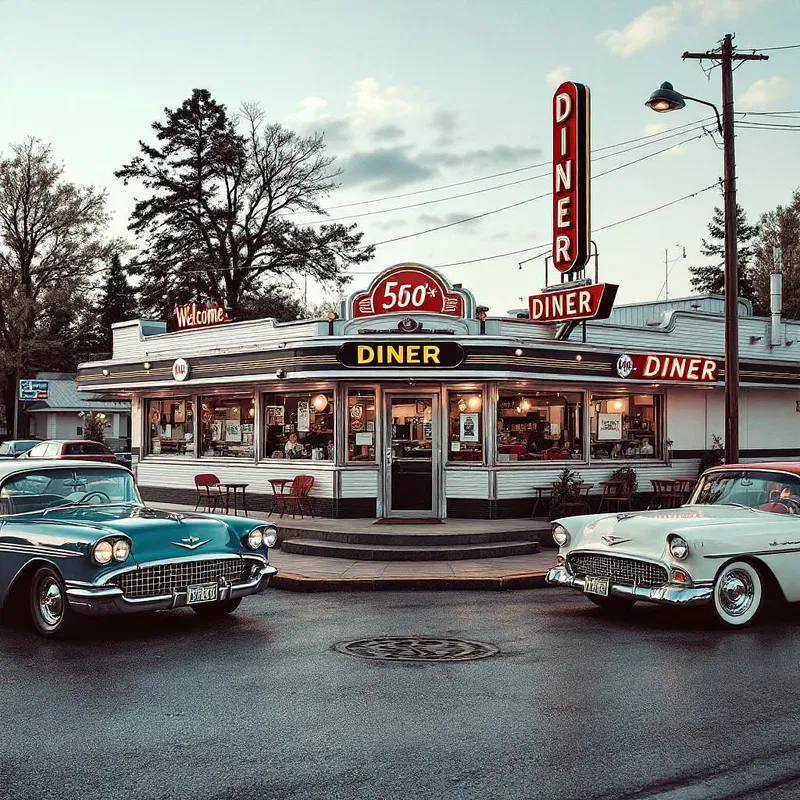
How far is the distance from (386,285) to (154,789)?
1334 cm

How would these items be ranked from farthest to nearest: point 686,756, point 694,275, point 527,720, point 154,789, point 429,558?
point 694,275 → point 429,558 → point 527,720 → point 686,756 → point 154,789

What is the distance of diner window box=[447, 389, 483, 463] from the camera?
17.8 meters

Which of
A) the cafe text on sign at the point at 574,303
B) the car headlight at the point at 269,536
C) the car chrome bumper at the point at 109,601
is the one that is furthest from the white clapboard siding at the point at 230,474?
the car chrome bumper at the point at 109,601

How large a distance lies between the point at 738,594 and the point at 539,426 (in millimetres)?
9304

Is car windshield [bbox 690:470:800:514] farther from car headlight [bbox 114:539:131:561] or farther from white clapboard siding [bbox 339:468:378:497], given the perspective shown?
white clapboard siding [bbox 339:468:378:497]

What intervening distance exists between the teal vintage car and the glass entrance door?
8.07 meters

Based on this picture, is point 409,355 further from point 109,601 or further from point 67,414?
point 67,414

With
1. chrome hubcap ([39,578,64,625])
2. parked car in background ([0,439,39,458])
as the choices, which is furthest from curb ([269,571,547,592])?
parked car in background ([0,439,39,458])

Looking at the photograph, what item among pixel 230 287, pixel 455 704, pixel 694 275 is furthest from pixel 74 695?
pixel 694 275

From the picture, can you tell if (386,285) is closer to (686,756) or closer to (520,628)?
(520,628)

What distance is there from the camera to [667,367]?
1869cm

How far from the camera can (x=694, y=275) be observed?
227 feet

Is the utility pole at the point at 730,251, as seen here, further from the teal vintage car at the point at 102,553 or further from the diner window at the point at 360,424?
the teal vintage car at the point at 102,553

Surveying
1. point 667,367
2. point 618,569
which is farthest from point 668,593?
point 667,367
